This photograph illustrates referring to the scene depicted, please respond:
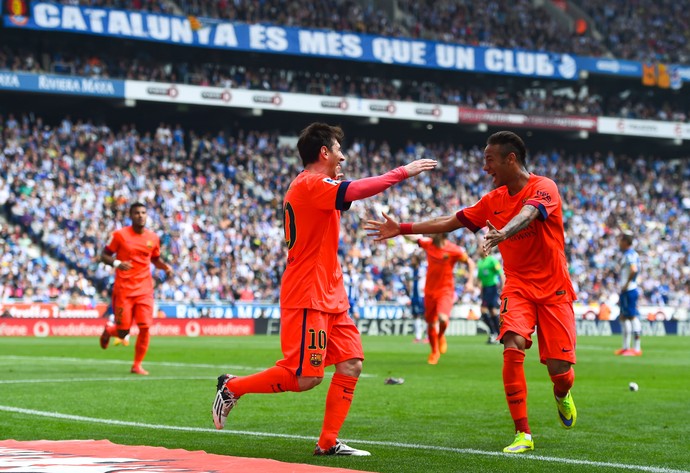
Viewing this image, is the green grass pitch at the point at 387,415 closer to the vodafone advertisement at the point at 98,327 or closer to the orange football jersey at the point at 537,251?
the orange football jersey at the point at 537,251

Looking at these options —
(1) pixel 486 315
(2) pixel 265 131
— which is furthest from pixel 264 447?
(2) pixel 265 131

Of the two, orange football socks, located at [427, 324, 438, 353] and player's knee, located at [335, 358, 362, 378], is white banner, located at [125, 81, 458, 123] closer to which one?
orange football socks, located at [427, 324, 438, 353]

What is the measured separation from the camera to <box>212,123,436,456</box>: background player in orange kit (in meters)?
8.40

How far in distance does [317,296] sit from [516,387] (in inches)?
74.2

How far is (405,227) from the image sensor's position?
952 centimetres

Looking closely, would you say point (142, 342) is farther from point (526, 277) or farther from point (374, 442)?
point (526, 277)

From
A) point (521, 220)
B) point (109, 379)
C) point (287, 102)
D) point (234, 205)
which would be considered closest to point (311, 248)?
point (521, 220)

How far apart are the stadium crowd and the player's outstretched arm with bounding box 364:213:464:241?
95.3 ft

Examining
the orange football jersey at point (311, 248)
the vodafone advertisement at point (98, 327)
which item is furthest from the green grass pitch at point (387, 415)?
the vodafone advertisement at point (98, 327)

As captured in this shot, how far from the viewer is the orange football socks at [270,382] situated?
27.8ft

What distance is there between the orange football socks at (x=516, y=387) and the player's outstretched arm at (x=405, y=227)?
1166mm

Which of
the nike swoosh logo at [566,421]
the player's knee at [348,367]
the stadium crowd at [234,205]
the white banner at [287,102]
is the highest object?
the white banner at [287,102]

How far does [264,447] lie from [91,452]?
5.07ft

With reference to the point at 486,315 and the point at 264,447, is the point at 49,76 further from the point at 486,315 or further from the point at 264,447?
the point at 264,447
